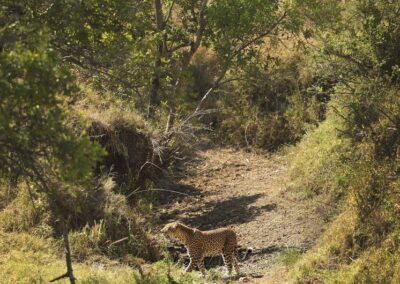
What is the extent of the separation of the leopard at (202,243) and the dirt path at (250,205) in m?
0.63

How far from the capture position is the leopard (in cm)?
1109

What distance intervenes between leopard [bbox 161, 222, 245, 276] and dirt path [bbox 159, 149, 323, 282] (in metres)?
0.63

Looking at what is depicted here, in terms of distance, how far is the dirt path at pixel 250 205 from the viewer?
12.4 m

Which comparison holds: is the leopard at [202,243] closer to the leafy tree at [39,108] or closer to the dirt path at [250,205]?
the dirt path at [250,205]

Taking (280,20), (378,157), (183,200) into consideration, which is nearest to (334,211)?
(378,157)

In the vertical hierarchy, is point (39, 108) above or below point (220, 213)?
above

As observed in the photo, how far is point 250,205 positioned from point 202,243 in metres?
3.55

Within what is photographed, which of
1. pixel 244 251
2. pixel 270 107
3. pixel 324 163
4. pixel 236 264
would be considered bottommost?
pixel 244 251

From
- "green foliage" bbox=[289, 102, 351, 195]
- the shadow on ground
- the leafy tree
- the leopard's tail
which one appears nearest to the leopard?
the leopard's tail

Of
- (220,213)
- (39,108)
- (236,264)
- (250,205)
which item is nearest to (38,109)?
(39,108)

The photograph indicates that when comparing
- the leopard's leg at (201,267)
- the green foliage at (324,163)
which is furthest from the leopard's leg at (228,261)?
Result: the green foliage at (324,163)

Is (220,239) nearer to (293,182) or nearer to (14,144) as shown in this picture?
(293,182)

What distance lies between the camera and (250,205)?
14492 mm

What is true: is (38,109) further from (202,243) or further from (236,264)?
(236,264)
